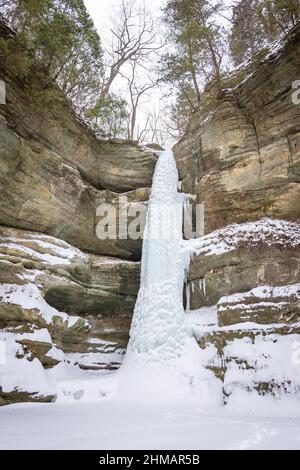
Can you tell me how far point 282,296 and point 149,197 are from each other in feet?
20.9

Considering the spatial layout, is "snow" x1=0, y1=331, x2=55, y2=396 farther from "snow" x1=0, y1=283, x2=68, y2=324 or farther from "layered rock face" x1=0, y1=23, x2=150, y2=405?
"snow" x1=0, y1=283, x2=68, y2=324

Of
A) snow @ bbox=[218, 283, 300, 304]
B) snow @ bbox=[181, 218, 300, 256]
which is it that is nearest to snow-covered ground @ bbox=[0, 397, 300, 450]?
snow @ bbox=[218, 283, 300, 304]

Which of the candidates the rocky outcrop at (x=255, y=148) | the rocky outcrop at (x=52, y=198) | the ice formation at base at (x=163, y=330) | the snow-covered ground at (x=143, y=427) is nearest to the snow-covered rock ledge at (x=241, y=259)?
the ice formation at base at (x=163, y=330)

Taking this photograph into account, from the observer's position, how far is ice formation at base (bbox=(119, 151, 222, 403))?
301 inches

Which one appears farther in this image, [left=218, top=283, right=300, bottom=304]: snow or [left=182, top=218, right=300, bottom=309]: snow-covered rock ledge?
[left=182, top=218, right=300, bottom=309]: snow-covered rock ledge

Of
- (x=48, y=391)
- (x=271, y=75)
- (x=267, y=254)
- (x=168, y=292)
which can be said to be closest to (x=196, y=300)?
(x=168, y=292)

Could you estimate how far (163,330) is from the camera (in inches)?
344

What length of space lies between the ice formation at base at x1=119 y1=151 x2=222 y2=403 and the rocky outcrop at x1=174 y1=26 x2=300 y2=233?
1384 mm

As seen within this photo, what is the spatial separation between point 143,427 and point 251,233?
6175mm

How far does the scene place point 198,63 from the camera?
13.7 meters

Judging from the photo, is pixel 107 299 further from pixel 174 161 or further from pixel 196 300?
pixel 174 161

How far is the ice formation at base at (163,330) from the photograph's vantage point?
25.1 ft
